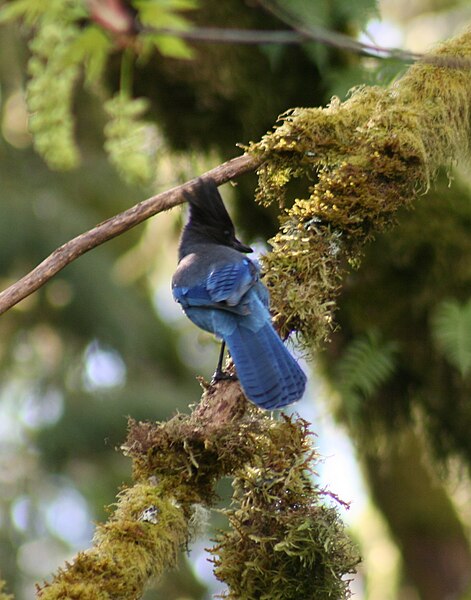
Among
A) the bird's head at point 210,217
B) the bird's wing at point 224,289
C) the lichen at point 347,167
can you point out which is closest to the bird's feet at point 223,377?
the lichen at point 347,167

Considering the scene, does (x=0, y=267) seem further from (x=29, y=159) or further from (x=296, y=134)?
(x=296, y=134)

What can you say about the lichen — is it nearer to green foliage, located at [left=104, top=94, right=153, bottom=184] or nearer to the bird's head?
the bird's head

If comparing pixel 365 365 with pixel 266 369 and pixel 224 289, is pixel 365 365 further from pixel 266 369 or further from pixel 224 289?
pixel 266 369

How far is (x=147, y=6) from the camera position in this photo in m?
2.84

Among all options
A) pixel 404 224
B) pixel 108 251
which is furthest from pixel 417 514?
pixel 108 251

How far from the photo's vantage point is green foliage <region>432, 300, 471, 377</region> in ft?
15.6

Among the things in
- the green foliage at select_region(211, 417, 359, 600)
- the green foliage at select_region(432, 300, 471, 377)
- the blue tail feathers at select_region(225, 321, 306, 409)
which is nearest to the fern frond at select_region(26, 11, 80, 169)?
the blue tail feathers at select_region(225, 321, 306, 409)

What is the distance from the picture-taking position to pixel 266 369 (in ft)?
10.8

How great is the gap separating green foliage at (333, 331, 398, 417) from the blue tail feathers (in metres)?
1.53

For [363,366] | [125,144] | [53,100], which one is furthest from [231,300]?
[363,366]

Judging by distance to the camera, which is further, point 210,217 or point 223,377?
point 210,217

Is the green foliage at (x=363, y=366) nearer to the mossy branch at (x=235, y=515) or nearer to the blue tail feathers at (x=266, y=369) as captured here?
the blue tail feathers at (x=266, y=369)

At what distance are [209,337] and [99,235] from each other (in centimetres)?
246

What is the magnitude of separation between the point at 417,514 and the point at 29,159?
4.50m
